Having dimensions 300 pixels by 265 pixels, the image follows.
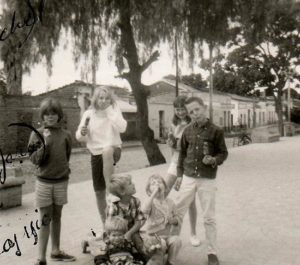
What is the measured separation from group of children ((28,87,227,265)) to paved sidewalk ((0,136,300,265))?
393mm

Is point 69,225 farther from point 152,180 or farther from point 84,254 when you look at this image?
point 152,180

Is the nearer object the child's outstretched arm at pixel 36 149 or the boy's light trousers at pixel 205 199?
the child's outstretched arm at pixel 36 149

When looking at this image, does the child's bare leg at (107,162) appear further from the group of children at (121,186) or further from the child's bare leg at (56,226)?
the child's bare leg at (56,226)

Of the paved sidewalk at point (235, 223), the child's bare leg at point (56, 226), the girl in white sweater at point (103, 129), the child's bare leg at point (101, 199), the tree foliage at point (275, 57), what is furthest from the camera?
the tree foliage at point (275, 57)

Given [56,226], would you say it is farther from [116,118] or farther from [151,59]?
Answer: [151,59]

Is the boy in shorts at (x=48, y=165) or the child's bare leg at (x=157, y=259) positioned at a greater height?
the boy in shorts at (x=48, y=165)

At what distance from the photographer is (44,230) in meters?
4.51

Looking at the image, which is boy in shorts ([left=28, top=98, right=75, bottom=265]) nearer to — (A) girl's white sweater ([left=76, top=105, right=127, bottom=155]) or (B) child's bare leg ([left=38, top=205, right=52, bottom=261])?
(B) child's bare leg ([left=38, top=205, right=52, bottom=261])

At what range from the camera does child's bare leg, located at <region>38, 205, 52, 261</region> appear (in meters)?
4.46

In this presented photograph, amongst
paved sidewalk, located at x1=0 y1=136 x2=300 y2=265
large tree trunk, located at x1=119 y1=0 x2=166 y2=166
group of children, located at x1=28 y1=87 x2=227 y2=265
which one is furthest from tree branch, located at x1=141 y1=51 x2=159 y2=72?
group of children, located at x1=28 y1=87 x2=227 y2=265

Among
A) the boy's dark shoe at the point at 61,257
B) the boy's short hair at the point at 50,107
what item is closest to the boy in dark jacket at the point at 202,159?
the boy's dark shoe at the point at 61,257

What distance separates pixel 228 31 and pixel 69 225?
11.3 m

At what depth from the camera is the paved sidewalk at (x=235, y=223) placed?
5.03 m

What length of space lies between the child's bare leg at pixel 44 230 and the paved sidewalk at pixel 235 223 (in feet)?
0.83
